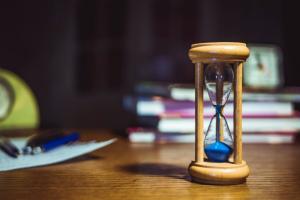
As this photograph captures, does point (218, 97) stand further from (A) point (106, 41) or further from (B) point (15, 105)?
(A) point (106, 41)

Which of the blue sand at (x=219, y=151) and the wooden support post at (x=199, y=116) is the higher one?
the wooden support post at (x=199, y=116)

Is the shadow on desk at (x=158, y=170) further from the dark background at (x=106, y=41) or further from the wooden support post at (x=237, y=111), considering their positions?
the dark background at (x=106, y=41)

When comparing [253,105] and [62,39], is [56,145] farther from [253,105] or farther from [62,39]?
[62,39]

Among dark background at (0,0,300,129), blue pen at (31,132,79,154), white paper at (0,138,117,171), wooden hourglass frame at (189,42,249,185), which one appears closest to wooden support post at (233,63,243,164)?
wooden hourglass frame at (189,42,249,185)

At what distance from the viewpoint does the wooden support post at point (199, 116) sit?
61 centimetres

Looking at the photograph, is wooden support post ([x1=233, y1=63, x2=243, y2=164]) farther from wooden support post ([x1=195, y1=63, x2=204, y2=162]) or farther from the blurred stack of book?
the blurred stack of book

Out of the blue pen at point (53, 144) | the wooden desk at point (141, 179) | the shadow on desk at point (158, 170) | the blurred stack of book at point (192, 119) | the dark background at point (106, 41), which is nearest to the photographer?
the wooden desk at point (141, 179)

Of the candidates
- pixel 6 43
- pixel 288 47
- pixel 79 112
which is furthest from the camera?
pixel 79 112

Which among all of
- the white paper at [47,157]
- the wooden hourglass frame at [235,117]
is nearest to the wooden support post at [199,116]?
the wooden hourglass frame at [235,117]

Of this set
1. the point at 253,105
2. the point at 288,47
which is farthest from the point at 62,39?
the point at 253,105

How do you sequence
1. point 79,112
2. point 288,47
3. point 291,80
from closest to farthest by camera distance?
1. point 291,80
2. point 288,47
3. point 79,112

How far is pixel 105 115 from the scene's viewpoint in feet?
12.1

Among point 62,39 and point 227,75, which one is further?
point 62,39

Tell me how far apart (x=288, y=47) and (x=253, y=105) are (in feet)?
4.71
